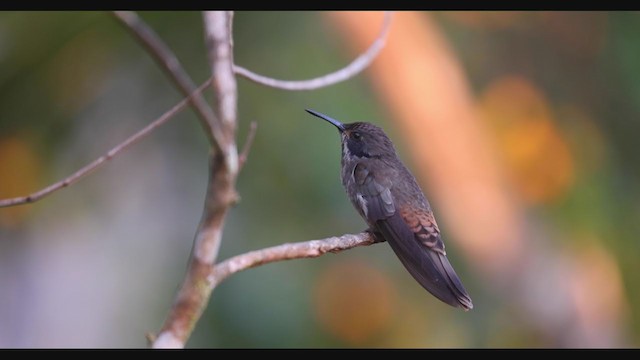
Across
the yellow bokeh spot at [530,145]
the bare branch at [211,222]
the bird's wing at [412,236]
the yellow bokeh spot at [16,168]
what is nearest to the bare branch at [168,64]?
the bare branch at [211,222]

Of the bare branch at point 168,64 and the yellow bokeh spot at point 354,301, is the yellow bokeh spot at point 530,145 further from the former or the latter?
the bare branch at point 168,64

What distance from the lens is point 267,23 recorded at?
856 centimetres

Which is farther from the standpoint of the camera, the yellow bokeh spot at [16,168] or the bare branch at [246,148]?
the yellow bokeh spot at [16,168]

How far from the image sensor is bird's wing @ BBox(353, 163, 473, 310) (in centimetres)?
267

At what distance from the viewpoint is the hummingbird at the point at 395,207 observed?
8.98 ft

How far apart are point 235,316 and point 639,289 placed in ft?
14.6

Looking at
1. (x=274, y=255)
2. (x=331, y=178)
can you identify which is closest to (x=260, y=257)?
(x=274, y=255)

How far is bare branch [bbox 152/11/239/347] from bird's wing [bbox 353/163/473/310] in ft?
2.37

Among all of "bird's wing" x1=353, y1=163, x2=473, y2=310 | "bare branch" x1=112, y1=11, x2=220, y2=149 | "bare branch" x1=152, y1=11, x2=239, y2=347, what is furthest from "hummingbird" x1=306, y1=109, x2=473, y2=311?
"bare branch" x1=112, y1=11, x2=220, y2=149

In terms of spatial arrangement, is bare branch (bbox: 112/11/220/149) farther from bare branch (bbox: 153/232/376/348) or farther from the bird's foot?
the bird's foot

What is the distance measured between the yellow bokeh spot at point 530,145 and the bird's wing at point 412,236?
607cm

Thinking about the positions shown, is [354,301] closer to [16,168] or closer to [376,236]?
[16,168]

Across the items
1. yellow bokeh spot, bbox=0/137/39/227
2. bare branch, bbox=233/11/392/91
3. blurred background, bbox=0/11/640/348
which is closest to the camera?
bare branch, bbox=233/11/392/91

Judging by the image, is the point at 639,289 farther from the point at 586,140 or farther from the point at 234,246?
the point at 234,246
